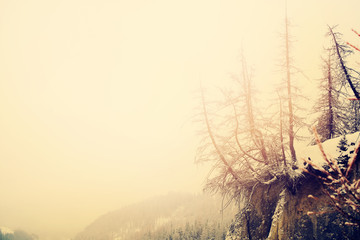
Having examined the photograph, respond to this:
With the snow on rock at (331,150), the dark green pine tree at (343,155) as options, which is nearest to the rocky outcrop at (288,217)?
the snow on rock at (331,150)

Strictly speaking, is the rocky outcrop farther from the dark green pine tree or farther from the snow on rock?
the dark green pine tree

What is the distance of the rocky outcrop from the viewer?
7.54m

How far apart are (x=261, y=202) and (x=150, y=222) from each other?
693 feet

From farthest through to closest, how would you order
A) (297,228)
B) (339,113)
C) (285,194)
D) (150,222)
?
1. (150,222)
2. (339,113)
3. (285,194)
4. (297,228)

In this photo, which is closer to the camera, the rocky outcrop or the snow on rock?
the rocky outcrop

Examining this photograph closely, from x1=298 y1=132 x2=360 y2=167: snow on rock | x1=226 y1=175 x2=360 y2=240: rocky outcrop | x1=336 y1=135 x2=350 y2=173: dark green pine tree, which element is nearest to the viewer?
x1=226 y1=175 x2=360 y2=240: rocky outcrop

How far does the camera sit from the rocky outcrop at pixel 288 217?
7539mm

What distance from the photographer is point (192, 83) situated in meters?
11.7

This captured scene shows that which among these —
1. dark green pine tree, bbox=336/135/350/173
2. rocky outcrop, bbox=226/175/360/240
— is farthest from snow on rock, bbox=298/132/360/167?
rocky outcrop, bbox=226/175/360/240

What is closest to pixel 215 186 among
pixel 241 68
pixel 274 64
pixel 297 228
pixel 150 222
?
pixel 297 228

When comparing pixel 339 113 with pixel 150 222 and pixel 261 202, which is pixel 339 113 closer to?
pixel 261 202

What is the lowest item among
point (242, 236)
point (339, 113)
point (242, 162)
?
point (242, 236)

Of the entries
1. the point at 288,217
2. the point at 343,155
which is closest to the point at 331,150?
the point at 343,155

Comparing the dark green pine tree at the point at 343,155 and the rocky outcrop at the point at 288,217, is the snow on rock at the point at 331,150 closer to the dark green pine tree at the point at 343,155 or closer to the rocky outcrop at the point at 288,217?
the dark green pine tree at the point at 343,155
